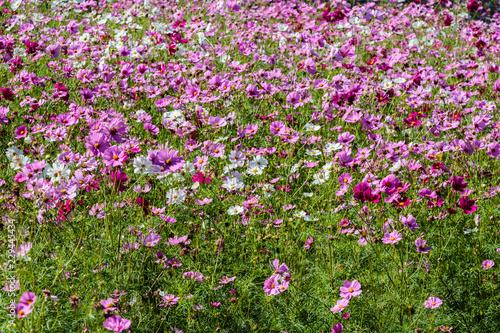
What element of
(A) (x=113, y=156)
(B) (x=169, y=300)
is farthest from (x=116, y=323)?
(A) (x=113, y=156)

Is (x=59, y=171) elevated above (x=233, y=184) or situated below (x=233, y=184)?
above

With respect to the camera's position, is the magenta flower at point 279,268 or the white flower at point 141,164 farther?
the white flower at point 141,164

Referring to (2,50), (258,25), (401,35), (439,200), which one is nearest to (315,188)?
(439,200)

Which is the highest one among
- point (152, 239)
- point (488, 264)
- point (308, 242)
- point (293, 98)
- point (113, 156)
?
point (113, 156)

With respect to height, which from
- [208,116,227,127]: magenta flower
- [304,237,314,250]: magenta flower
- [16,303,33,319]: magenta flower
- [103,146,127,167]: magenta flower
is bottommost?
[304,237,314,250]: magenta flower

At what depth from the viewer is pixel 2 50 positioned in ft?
10.3

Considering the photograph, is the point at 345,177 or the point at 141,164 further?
the point at 345,177

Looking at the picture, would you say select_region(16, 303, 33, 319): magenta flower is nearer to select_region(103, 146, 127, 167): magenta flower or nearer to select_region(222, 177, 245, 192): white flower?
select_region(103, 146, 127, 167): magenta flower

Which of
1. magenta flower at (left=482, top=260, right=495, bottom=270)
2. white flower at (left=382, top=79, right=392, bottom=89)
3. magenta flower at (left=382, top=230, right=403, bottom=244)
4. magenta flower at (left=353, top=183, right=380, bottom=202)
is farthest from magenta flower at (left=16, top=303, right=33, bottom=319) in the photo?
white flower at (left=382, top=79, right=392, bottom=89)

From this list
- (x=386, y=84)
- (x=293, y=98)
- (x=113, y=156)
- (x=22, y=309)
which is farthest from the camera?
(x=386, y=84)

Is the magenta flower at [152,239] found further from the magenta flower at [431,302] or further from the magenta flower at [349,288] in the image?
the magenta flower at [431,302]

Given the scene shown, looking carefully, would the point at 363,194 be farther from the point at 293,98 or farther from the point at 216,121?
the point at 293,98

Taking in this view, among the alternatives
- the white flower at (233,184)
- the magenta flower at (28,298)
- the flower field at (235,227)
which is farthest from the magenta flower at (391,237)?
the magenta flower at (28,298)

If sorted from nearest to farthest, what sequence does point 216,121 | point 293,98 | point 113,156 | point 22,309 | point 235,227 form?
point 22,309 < point 113,156 < point 235,227 < point 216,121 < point 293,98
